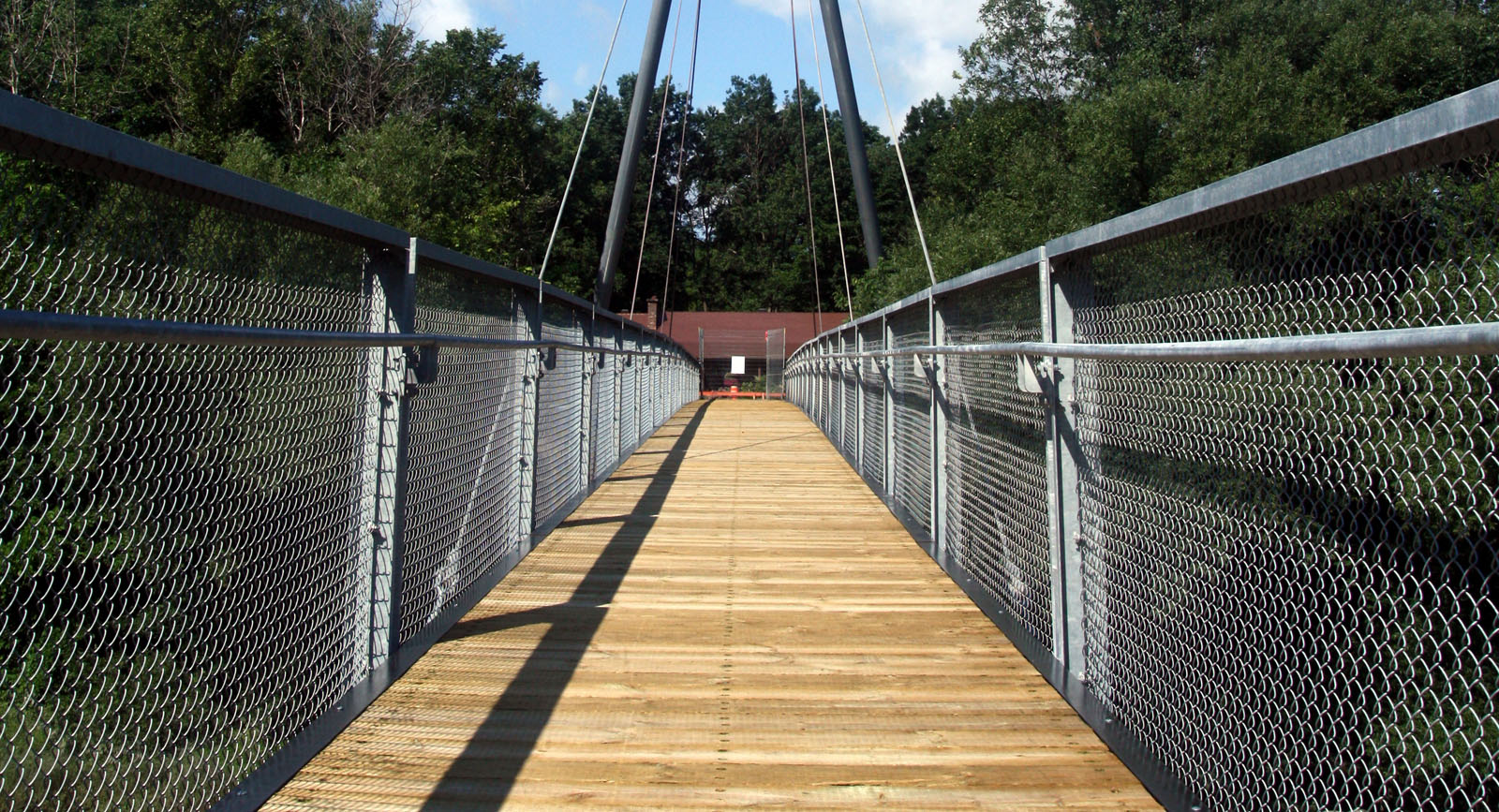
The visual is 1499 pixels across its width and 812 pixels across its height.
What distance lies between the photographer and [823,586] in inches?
168

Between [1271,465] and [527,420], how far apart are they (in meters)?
3.53

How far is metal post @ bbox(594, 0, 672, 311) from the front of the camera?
13.7 meters

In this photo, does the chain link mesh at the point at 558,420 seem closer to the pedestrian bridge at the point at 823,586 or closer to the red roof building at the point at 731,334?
the pedestrian bridge at the point at 823,586

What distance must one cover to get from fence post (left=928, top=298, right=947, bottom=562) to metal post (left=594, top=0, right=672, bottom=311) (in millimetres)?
8547

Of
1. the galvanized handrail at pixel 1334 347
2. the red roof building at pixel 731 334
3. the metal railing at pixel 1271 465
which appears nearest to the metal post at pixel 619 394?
the metal railing at pixel 1271 465

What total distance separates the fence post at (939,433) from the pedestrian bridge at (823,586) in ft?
1.53

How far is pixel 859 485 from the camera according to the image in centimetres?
730

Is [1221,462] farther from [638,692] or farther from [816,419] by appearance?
[816,419]

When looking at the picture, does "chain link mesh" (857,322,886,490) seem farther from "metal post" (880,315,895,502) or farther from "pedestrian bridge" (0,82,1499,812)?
"pedestrian bridge" (0,82,1499,812)

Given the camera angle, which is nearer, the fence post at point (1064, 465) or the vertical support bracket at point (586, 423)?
the fence post at point (1064, 465)

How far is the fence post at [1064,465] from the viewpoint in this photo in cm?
291

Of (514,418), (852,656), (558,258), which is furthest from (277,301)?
(558,258)

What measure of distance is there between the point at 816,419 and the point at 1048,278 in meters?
10.2

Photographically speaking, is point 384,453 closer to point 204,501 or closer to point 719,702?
point 204,501
